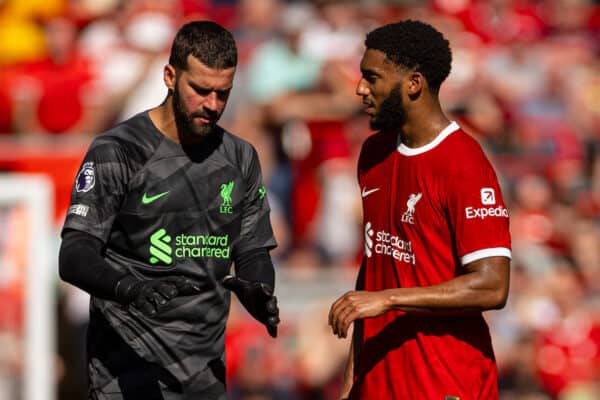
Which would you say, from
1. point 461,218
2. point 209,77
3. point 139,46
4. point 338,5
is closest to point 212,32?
point 209,77

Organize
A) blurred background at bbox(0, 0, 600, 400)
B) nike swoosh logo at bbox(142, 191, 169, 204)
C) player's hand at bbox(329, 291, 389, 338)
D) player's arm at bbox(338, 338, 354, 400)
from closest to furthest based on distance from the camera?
player's hand at bbox(329, 291, 389, 338) → nike swoosh logo at bbox(142, 191, 169, 204) → player's arm at bbox(338, 338, 354, 400) → blurred background at bbox(0, 0, 600, 400)

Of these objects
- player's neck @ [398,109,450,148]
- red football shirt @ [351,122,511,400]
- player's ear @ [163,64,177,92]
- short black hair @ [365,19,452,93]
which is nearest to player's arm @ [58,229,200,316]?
player's ear @ [163,64,177,92]

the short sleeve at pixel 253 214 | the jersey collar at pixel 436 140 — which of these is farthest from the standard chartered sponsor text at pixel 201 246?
the jersey collar at pixel 436 140

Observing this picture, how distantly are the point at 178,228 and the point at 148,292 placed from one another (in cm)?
68

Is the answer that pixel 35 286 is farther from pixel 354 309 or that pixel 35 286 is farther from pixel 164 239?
pixel 354 309

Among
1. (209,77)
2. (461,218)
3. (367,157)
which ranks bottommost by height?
(461,218)

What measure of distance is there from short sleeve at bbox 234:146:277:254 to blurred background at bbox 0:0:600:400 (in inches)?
151

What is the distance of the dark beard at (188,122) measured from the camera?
4.52 metres

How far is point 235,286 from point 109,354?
655mm

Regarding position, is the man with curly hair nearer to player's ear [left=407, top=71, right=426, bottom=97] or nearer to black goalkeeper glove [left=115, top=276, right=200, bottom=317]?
player's ear [left=407, top=71, right=426, bottom=97]

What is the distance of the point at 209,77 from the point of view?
4457mm

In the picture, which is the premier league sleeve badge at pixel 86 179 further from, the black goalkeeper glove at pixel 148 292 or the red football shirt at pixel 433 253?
the red football shirt at pixel 433 253

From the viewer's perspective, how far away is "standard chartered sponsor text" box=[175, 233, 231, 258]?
4613 mm

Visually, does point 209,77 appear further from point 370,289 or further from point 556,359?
point 556,359
